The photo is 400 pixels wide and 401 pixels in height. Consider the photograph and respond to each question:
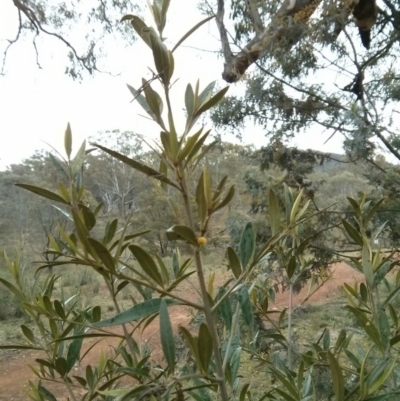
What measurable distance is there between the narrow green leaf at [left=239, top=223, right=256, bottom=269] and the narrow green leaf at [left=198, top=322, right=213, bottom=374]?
0.07 metres

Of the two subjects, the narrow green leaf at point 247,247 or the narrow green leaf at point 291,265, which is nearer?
the narrow green leaf at point 247,247

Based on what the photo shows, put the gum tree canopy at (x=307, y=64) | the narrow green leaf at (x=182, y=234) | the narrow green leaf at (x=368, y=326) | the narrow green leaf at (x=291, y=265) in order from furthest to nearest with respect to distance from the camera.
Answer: the gum tree canopy at (x=307, y=64) < the narrow green leaf at (x=291, y=265) < the narrow green leaf at (x=368, y=326) < the narrow green leaf at (x=182, y=234)

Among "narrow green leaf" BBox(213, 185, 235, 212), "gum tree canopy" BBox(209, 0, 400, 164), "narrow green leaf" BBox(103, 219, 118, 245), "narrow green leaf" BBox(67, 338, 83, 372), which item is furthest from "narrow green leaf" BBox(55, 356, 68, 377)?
"gum tree canopy" BBox(209, 0, 400, 164)

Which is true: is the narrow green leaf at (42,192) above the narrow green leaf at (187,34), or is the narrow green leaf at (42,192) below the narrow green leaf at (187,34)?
below

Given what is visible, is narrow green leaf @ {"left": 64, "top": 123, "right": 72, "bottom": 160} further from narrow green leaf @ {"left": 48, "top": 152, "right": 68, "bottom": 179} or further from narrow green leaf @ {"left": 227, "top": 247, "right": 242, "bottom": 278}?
narrow green leaf @ {"left": 227, "top": 247, "right": 242, "bottom": 278}

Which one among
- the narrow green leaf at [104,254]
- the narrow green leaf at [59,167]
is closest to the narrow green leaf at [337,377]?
the narrow green leaf at [104,254]

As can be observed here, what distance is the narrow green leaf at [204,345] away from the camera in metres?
0.25

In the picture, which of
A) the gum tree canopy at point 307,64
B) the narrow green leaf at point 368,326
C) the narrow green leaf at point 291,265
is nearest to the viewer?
the narrow green leaf at point 368,326

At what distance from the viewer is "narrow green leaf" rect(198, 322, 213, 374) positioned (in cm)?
25

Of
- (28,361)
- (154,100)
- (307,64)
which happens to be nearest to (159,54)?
(154,100)

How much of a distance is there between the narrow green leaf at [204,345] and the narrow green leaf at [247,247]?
7 centimetres

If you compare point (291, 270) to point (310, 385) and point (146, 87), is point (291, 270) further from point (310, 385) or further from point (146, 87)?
point (146, 87)

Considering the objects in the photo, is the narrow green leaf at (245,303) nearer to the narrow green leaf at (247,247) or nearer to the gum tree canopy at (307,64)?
the narrow green leaf at (247,247)

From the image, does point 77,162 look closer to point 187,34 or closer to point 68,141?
point 68,141
